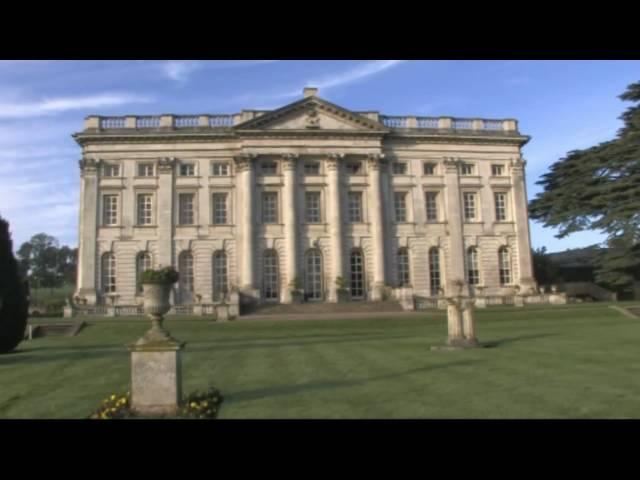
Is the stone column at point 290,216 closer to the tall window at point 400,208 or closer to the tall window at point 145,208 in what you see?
the tall window at point 400,208

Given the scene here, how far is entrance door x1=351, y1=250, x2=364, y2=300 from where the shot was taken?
43375mm

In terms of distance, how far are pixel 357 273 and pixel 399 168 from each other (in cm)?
895

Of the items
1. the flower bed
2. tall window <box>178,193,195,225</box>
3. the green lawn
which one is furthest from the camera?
tall window <box>178,193,195,225</box>

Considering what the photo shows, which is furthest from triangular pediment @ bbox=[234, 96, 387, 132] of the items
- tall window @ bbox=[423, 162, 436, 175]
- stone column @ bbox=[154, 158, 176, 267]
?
stone column @ bbox=[154, 158, 176, 267]

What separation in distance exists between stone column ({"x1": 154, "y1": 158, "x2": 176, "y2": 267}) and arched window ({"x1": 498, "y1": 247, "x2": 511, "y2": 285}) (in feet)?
83.6

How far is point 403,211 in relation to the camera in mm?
45062

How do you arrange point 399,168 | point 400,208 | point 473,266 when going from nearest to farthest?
1. point 400,208
2. point 399,168
3. point 473,266

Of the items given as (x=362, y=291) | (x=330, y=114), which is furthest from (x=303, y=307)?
(x=330, y=114)

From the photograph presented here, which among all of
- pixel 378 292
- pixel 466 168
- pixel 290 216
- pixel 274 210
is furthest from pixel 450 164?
pixel 274 210

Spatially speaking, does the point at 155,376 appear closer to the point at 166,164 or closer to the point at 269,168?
the point at 269,168

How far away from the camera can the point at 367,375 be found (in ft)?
42.3

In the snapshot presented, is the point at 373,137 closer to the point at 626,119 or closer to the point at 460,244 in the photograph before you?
the point at 460,244

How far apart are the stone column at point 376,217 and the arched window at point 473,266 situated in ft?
24.1

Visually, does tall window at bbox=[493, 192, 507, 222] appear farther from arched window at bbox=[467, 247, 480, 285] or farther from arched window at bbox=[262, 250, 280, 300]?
arched window at bbox=[262, 250, 280, 300]
